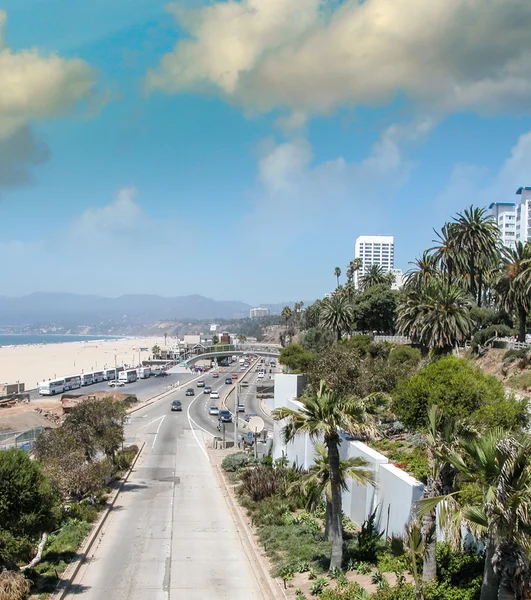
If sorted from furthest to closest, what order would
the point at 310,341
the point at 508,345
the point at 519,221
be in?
1. the point at 519,221
2. the point at 310,341
3. the point at 508,345

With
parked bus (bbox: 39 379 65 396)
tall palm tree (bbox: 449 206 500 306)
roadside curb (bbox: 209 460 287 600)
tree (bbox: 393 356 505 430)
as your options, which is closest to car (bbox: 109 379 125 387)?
parked bus (bbox: 39 379 65 396)

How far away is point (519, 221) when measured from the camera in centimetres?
17738

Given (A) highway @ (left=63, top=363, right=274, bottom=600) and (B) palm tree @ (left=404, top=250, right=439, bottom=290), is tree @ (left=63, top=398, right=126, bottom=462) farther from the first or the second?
(B) palm tree @ (left=404, top=250, right=439, bottom=290)

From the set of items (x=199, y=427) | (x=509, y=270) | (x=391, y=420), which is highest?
(x=509, y=270)

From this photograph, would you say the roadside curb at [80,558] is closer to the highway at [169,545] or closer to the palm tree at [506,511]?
the highway at [169,545]

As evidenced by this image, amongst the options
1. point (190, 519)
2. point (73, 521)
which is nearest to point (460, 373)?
point (190, 519)

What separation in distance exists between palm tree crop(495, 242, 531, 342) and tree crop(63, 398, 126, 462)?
1129 inches

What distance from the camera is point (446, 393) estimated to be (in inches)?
889

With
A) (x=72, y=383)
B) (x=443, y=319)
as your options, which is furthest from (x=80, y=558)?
(x=72, y=383)

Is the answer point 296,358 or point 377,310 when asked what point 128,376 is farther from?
point 296,358

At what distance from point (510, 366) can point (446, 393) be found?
944 inches

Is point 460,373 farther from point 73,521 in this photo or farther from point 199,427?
point 199,427

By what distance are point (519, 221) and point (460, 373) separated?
168751mm

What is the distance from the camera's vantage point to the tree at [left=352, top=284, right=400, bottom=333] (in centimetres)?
8906
